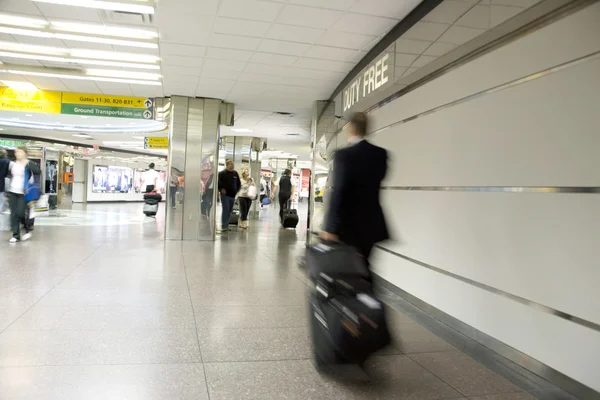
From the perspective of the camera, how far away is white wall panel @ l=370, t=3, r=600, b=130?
97.7 inches

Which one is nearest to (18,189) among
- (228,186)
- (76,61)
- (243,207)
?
(76,61)

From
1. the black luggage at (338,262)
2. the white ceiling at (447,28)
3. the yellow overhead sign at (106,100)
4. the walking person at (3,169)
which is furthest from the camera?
the yellow overhead sign at (106,100)

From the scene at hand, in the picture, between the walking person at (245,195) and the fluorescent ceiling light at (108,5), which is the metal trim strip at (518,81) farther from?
the walking person at (245,195)

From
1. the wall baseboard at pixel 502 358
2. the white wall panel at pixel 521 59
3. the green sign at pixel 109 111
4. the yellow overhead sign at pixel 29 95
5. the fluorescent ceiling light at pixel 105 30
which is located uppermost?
the fluorescent ceiling light at pixel 105 30

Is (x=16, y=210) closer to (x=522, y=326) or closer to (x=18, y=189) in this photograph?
(x=18, y=189)

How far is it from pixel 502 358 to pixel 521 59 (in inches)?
79.4

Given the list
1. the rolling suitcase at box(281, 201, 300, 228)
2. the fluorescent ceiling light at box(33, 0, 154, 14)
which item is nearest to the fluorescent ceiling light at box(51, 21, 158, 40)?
the fluorescent ceiling light at box(33, 0, 154, 14)

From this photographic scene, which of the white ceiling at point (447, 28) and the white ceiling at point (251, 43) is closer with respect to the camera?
Answer: the white ceiling at point (447, 28)

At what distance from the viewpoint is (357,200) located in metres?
2.66

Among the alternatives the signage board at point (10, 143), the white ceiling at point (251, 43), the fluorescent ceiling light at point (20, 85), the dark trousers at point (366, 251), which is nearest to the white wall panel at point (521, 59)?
the white ceiling at point (251, 43)

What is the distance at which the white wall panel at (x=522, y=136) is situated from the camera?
8.00 feet

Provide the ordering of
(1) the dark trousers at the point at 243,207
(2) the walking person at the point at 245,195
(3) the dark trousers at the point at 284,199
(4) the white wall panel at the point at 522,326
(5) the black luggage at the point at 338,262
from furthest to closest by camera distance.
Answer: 1. (3) the dark trousers at the point at 284,199
2. (1) the dark trousers at the point at 243,207
3. (2) the walking person at the point at 245,195
4. (5) the black luggage at the point at 338,262
5. (4) the white wall panel at the point at 522,326

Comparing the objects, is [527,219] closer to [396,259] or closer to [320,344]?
[320,344]

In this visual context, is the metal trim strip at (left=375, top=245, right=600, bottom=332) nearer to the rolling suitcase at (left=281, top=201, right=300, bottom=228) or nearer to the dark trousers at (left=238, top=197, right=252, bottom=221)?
the dark trousers at (left=238, top=197, right=252, bottom=221)
